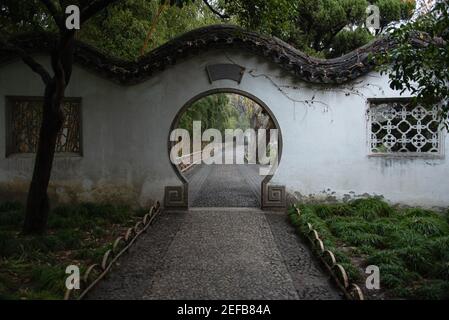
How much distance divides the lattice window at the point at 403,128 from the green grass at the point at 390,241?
4.29 feet

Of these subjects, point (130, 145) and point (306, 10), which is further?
point (306, 10)

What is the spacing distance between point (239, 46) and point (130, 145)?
3205mm

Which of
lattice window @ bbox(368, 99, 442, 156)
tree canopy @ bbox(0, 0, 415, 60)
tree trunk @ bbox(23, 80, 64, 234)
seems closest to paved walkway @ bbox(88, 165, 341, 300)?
tree trunk @ bbox(23, 80, 64, 234)

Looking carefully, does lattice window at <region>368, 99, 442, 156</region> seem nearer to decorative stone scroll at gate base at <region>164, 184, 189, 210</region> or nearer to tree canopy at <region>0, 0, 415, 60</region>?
tree canopy at <region>0, 0, 415, 60</region>

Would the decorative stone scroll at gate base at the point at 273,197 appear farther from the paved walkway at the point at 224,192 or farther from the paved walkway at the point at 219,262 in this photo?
the paved walkway at the point at 224,192

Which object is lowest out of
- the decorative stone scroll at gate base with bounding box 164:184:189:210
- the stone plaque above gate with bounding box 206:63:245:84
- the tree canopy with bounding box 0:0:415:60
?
the decorative stone scroll at gate base with bounding box 164:184:189:210

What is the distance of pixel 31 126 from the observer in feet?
30.9

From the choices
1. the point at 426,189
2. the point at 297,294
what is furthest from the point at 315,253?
the point at 426,189

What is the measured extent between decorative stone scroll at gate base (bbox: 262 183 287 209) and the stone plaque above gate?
2.44m

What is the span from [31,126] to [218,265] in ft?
19.3

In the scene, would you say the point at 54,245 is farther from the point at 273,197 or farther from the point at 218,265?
the point at 273,197

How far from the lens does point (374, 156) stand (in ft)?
30.8

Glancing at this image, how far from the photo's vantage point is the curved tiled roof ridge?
905 cm

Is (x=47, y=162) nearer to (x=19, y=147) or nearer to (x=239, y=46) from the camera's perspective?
(x=19, y=147)
